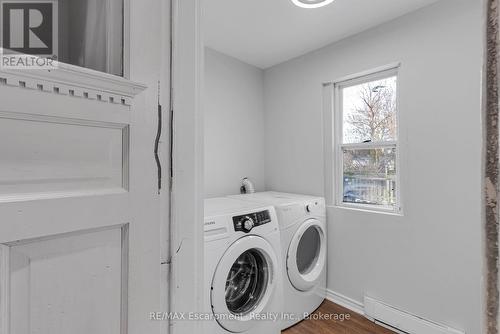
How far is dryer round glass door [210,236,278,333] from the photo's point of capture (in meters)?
1.42

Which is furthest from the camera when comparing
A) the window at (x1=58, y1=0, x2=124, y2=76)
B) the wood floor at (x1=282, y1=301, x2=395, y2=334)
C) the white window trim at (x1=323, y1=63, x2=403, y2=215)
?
the white window trim at (x1=323, y1=63, x2=403, y2=215)

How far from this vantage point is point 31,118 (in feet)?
1.51

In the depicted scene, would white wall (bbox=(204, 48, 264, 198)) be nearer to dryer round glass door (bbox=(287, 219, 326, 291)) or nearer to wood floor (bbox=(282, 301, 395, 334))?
dryer round glass door (bbox=(287, 219, 326, 291))

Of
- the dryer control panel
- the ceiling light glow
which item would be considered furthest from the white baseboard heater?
the ceiling light glow

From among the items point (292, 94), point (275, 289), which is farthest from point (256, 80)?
point (275, 289)

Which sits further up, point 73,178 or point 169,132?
point 169,132

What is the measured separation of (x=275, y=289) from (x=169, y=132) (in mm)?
1440

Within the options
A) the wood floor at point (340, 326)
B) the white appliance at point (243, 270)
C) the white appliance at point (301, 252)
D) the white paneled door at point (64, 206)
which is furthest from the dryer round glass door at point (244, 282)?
the white paneled door at point (64, 206)

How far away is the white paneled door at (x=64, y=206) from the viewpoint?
446mm

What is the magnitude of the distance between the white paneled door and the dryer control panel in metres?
0.94

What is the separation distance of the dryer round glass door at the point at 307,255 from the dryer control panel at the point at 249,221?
40 centimetres

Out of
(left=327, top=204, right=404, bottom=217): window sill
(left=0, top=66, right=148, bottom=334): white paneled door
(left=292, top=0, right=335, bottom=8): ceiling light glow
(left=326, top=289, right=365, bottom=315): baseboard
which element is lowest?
(left=326, top=289, right=365, bottom=315): baseboard

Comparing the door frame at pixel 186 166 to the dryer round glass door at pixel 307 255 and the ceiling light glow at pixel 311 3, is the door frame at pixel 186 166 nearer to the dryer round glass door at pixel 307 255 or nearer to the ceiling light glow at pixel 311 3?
the ceiling light glow at pixel 311 3

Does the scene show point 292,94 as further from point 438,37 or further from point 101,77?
point 101,77
